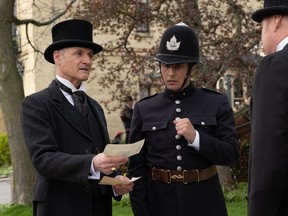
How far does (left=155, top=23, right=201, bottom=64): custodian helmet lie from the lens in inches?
162

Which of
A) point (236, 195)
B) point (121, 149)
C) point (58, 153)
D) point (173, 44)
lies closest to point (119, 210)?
point (236, 195)

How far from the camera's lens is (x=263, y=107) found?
262 centimetres

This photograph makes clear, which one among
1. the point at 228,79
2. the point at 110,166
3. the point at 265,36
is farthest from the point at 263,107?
the point at 228,79

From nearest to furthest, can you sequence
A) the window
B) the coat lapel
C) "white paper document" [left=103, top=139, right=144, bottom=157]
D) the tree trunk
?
"white paper document" [left=103, top=139, right=144, bottom=157]
the coat lapel
the tree trunk
the window

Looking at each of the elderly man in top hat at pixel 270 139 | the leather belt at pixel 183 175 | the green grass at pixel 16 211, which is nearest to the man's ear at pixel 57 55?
the leather belt at pixel 183 175

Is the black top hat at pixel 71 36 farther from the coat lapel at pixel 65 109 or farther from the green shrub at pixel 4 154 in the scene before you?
the green shrub at pixel 4 154

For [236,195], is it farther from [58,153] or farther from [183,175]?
[58,153]

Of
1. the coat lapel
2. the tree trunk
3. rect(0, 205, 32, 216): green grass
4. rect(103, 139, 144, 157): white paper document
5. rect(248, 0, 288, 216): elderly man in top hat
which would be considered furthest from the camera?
the tree trunk

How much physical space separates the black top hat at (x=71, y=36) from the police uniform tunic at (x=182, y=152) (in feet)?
2.28

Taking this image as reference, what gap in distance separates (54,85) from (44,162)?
2.04ft

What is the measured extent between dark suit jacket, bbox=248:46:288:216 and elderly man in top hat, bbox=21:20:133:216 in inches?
40.8

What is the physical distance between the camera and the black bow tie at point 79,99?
3.87 m

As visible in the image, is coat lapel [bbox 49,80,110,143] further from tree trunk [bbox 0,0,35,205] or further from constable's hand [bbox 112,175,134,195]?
tree trunk [bbox 0,0,35,205]

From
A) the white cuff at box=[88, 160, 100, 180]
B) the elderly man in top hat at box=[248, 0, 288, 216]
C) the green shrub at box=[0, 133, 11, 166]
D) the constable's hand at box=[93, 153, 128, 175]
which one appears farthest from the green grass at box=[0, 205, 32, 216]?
the green shrub at box=[0, 133, 11, 166]
